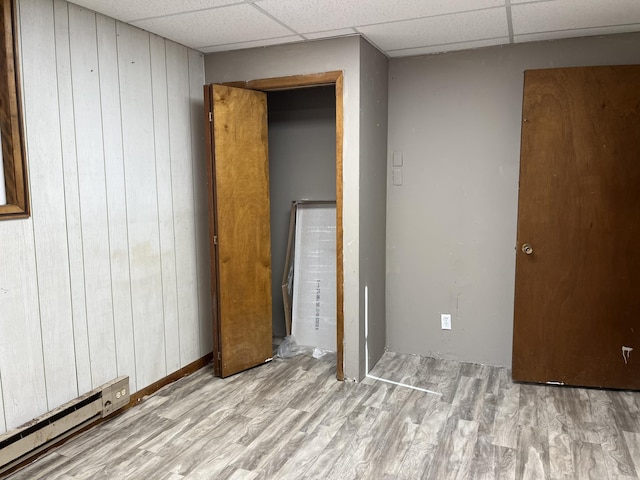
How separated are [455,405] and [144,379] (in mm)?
1807

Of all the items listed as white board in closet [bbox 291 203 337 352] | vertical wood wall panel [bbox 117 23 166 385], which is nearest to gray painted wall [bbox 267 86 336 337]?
white board in closet [bbox 291 203 337 352]

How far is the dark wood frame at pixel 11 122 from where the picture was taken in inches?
81.4

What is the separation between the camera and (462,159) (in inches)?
129

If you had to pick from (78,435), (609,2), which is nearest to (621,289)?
(609,2)

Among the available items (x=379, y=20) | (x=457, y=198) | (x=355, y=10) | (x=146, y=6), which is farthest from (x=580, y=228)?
(x=146, y=6)

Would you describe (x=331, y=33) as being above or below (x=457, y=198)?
above

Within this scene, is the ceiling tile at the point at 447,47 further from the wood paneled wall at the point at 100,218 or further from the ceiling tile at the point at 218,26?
the wood paneled wall at the point at 100,218

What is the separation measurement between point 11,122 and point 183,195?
1.15m

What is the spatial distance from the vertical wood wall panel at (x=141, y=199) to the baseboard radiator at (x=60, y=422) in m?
0.24

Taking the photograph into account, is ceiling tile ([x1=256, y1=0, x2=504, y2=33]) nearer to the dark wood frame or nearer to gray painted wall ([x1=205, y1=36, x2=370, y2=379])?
gray painted wall ([x1=205, y1=36, x2=370, y2=379])

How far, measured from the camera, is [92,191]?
98.6 inches

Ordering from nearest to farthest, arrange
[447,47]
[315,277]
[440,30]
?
[440,30]
[447,47]
[315,277]

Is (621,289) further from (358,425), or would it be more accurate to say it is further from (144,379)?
(144,379)

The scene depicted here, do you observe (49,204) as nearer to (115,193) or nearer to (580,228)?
(115,193)
